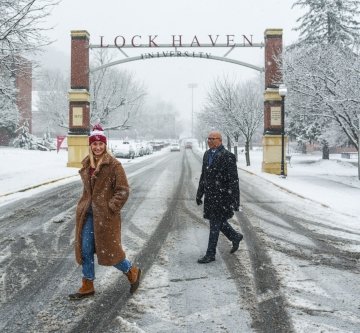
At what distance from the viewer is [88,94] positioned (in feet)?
75.7

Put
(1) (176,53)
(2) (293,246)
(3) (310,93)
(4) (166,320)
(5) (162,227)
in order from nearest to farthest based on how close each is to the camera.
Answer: (4) (166,320) → (2) (293,246) → (5) (162,227) → (3) (310,93) → (1) (176,53)

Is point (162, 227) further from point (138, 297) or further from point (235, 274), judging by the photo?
point (138, 297)

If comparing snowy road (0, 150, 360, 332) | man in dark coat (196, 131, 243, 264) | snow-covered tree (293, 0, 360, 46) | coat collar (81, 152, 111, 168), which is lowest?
snowy road (0, 150, 360, 332)

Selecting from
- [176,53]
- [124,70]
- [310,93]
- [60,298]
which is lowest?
[60,298]

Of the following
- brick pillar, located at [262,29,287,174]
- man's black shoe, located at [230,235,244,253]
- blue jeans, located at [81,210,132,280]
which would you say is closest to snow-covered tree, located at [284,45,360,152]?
brick pillar, located at [262,29,287,174]

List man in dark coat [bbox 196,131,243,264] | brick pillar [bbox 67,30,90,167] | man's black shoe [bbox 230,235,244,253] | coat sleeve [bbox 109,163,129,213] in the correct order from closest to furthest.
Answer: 1. coat sleeve [bbox 109,163,129,213]
2. man in dark coat [bbox 196,131,243,264]
3. man's black shoe [bbox 230,235,244,253]
4. brick pillar [bbox 67,30,90,167]

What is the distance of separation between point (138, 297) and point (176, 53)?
18.6 meters

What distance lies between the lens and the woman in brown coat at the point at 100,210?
14.1ft

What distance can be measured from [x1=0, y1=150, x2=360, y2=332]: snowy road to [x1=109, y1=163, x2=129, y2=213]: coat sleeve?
0.97 meters

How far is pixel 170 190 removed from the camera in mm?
14195

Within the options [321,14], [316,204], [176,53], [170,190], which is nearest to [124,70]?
[321,14]

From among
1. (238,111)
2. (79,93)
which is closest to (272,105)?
(238,111)

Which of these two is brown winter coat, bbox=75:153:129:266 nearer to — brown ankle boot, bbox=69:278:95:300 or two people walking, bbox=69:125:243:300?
two people walking, bbox=69:125:243:300

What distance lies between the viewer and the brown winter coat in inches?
169
